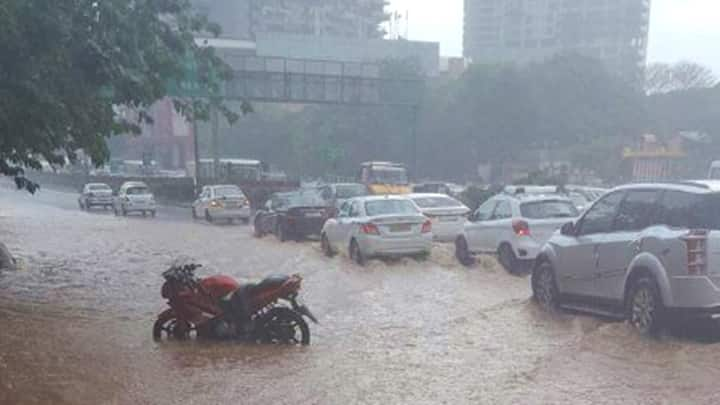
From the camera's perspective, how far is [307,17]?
442 feet

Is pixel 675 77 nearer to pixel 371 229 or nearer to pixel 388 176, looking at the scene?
pixel 388 176

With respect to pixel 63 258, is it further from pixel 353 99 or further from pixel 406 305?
pixel 353 99

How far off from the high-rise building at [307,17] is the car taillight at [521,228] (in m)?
106

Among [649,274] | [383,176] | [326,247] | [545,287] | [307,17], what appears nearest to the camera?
[649,274]

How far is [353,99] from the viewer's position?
145 ft

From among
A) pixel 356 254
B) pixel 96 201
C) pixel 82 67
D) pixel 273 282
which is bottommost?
pixel 96 201

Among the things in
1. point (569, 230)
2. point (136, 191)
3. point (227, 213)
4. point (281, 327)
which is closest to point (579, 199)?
point (569, 230)

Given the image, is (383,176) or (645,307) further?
(383,176)

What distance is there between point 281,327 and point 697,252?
4.56m

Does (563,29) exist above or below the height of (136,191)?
above

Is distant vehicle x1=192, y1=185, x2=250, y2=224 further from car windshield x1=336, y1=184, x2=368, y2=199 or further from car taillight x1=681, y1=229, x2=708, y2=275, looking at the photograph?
car taillight x1=681, y1=229, x2=708, y2=275

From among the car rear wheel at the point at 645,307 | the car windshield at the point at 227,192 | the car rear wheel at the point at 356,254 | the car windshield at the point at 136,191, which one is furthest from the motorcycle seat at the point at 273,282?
the car windshield at the point at 136,191

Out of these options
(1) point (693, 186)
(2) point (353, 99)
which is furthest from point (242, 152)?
(1) point (693, 186)

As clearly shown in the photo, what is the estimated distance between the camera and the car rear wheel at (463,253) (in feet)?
55.8
